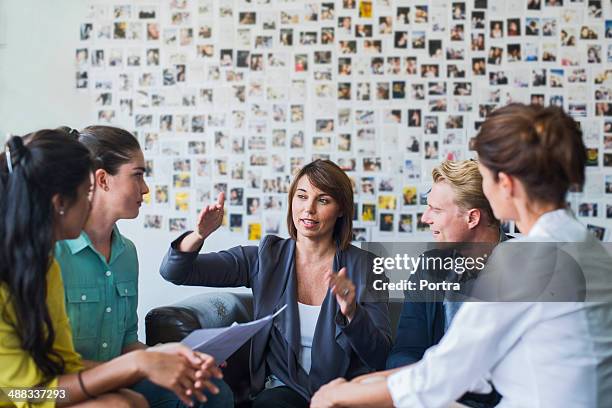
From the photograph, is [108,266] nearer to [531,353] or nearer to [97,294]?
[97,294]

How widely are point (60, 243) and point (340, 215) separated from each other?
0.91 meters

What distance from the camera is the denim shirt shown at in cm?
184

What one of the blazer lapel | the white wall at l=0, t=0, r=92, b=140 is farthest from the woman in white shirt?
the white wall at l=0, t=0, r=92, b=140

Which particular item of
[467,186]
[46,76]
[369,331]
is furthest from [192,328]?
[46,76]

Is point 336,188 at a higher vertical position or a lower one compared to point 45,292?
higher

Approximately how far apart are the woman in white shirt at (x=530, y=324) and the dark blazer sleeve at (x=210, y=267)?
93 centimetres

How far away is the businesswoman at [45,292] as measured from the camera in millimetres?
1355

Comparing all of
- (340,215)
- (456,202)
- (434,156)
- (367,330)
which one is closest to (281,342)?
(367,330)

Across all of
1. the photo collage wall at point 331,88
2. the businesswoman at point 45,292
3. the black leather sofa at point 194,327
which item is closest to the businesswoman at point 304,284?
the black leather sofa at point 194,327

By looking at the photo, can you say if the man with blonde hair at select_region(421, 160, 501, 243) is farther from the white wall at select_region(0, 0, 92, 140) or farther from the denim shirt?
the white wall at select_region(0, 0, 92, 140)

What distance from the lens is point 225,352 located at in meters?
1.81

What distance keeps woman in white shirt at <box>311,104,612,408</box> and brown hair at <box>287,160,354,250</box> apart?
966 millimetres

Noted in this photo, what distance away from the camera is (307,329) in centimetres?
222

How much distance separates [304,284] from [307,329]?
158mm
